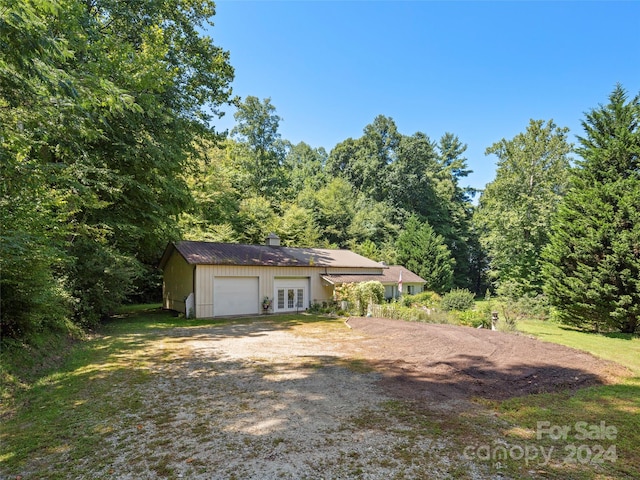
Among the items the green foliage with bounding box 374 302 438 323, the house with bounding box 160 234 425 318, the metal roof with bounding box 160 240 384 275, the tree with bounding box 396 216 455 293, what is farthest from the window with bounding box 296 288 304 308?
the tree with bounding box 396 216 455 293

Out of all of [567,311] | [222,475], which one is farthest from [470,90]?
[222,475]

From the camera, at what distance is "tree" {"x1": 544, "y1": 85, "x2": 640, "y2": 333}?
1259 cm

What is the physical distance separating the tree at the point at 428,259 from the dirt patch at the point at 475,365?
22.6 m

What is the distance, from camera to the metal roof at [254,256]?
16086mm

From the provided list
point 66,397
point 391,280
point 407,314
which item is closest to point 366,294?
point 407,314

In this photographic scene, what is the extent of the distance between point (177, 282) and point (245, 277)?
11.9ft

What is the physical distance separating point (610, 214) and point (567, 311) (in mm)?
4437

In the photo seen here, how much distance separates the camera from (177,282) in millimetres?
17266

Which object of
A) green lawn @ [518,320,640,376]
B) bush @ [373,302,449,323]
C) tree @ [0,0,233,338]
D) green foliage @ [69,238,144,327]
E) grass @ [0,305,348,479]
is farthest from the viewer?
bush @ [373,302,449,323]

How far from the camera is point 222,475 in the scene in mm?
3078

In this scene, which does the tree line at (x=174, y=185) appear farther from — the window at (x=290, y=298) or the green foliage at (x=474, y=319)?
the window at (x=290, y=298)

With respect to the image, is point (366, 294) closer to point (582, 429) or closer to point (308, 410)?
point (308, 410)

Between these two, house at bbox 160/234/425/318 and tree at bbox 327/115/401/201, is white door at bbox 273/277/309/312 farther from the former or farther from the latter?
tree at bbox 327/115/401/201

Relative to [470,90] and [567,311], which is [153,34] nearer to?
[470,90]
